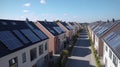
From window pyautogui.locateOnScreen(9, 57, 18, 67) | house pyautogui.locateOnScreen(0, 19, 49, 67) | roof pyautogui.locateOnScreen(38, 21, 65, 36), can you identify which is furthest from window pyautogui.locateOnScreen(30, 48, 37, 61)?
roof pyautogui.locateOnScreen(38, 21, 65, 36)

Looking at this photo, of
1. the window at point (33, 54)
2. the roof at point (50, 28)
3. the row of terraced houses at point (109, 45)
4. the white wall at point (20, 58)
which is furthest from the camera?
the roof at point (50, 28)

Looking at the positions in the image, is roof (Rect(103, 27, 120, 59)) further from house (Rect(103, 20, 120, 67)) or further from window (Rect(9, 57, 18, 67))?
window (Rect(9, 57, 18, 67))

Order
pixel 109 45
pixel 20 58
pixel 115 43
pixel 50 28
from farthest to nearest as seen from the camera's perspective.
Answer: pixel 50 28 < pixel 109 45 < pixel 115 43 < pixel 20 58

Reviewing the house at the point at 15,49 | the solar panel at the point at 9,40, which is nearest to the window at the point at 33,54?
the house at the point at 15,49

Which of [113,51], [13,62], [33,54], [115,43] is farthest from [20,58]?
[115,43]

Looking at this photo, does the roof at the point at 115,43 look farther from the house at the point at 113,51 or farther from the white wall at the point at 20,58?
the white wall at the point at 20,58

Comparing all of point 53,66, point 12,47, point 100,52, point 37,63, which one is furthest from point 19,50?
point 100,52

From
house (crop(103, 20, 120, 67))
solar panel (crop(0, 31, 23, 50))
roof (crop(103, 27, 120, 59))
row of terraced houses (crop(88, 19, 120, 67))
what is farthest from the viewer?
row of terraced houses (crop(88, 19, 120, 67))

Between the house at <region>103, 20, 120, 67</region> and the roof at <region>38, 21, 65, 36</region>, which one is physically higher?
the roof at <region>38, 21, 65, 36</region>

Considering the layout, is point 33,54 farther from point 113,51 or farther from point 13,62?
→ point 113,51
